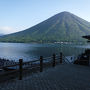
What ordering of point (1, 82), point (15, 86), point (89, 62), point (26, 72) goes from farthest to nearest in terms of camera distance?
point (89, 62), point (26, 72), point (1, 82), point (15, 86)

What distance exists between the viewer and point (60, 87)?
733 cm

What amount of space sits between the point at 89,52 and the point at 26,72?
13.2 m

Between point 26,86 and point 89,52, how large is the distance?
51.1ft

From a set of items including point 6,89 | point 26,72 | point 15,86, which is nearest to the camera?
point 6,89

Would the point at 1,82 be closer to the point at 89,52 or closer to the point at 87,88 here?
the point at 87,88

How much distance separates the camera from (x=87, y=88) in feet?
24.1

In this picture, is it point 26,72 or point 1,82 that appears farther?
point 26,72

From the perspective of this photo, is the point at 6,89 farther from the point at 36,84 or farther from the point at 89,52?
the point at 89,52

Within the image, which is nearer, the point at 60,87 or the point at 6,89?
the point at 6,89

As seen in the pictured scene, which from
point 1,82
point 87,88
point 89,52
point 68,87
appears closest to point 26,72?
point 1,82

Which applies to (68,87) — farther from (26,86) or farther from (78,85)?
(26,86)

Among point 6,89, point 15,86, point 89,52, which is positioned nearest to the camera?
point 6,89

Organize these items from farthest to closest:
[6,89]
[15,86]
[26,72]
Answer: [26,72]
[15,86]
[6,89]

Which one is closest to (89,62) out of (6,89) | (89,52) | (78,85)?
(89,52)
